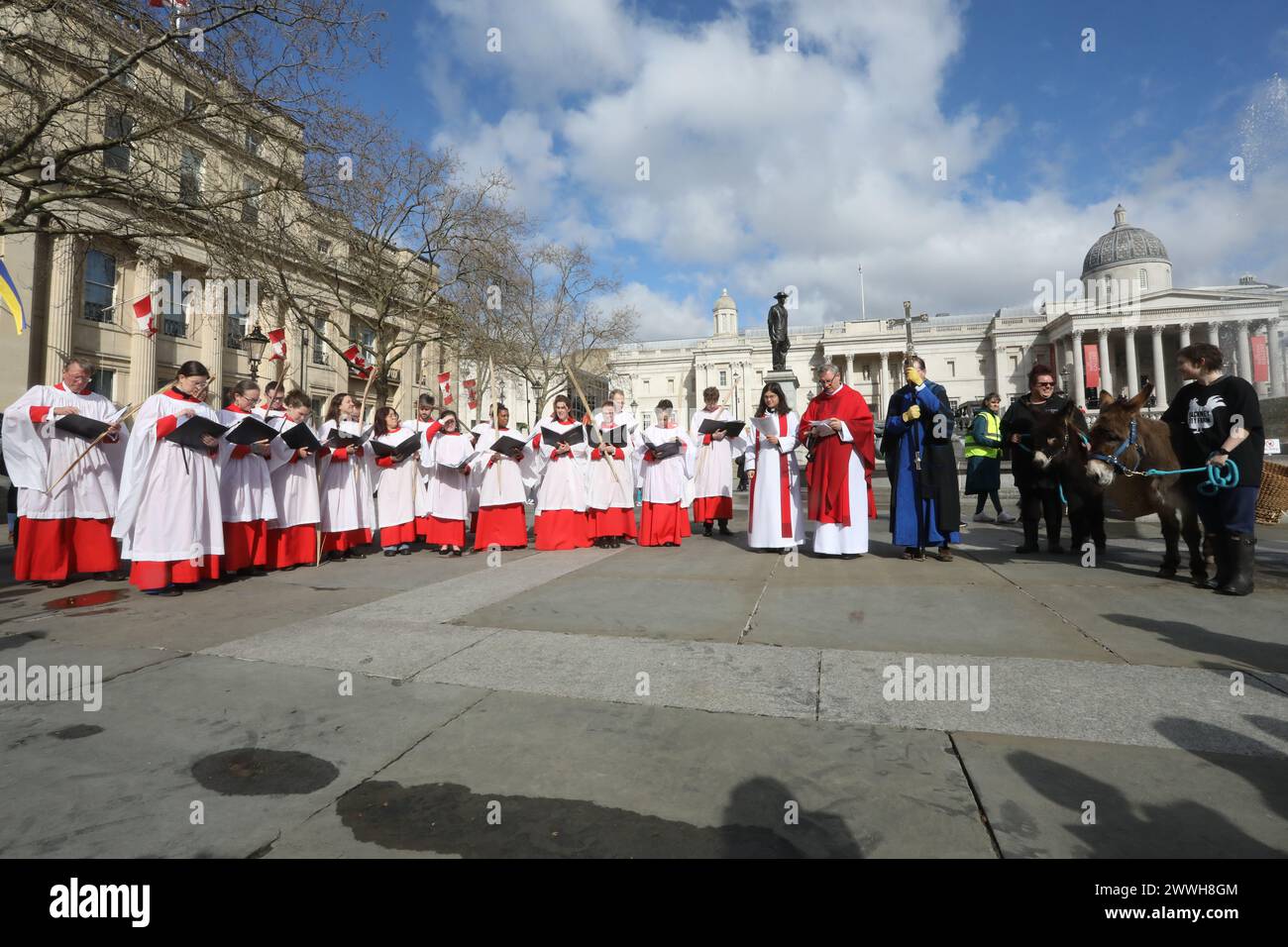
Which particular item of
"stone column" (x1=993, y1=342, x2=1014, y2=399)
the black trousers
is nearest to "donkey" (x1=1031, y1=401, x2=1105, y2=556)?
the black trousers

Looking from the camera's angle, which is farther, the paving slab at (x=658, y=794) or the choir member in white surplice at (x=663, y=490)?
the choir member in white surplice at (x=663, y=490)

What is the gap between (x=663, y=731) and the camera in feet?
8.46

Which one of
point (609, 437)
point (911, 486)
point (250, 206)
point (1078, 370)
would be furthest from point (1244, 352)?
point (250, 206)

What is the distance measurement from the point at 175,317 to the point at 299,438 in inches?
992

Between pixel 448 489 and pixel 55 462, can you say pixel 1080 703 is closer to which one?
pixel 448 489

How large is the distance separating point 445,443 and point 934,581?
6.48 meters

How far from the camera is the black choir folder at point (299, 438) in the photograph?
23.7ft

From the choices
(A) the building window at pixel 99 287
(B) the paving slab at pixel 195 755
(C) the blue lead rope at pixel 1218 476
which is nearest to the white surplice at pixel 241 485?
(B) the paving slab at pixel 195 755

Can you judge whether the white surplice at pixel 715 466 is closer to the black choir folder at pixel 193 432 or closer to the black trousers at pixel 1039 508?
the black trousers at pixel 1039 508

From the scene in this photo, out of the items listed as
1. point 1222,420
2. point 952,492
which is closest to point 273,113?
point 952,492

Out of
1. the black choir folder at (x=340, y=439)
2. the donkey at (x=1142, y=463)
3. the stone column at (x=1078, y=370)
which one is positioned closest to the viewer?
the donkey at (x=1142, y=463)

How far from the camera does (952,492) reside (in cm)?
646

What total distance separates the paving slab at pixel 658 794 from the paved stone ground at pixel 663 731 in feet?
0.03

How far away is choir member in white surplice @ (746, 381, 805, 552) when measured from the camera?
23.8 feet
